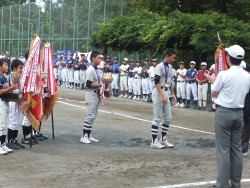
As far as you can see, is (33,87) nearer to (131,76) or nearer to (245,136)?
(245,136)

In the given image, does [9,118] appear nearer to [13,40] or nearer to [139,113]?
[139,113]

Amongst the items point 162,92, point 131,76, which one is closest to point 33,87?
point 162,92

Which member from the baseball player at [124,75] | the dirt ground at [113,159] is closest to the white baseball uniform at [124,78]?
the baseball player at [124,75]

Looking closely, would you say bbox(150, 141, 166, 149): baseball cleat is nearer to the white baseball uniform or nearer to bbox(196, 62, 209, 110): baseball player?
bbox(196, 62, 209, 110): baseball player

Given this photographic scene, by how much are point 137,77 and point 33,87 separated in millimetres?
14291

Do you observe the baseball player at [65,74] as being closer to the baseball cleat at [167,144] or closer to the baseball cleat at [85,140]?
the baseball cleat at [85,140]

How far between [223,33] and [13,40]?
36545mm

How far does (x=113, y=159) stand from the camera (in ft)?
30.7

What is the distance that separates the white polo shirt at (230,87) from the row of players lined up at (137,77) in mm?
10826

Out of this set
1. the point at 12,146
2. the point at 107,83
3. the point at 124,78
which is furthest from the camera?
the point at 124,78

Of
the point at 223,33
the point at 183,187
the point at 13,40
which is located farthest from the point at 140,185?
the point at 13,40

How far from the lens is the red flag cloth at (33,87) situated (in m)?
10.1

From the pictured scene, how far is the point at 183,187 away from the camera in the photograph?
7.36 m

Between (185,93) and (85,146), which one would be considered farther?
(185,93)
